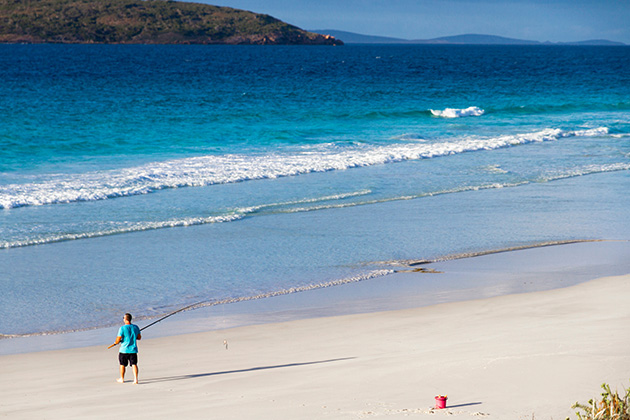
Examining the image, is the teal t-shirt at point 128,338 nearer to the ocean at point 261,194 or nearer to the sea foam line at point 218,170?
the ocean at point 261,194

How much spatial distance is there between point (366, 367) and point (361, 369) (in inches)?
3.4

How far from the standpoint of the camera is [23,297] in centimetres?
1090

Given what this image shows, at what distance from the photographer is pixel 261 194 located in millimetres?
18938

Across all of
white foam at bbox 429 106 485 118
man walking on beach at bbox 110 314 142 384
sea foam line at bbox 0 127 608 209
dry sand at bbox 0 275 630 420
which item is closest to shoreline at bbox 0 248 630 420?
dry sand at bbox 0 275 630 420

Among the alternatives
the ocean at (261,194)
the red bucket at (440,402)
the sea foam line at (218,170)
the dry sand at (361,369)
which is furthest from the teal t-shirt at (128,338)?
the sea foam line at (218,170)

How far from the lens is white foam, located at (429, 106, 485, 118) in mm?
40812

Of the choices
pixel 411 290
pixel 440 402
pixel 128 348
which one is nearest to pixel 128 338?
pixel 128 348

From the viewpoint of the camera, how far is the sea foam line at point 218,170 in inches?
718

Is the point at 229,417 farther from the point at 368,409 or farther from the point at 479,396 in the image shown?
the point at 479,396

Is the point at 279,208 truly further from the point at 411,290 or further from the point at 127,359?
the point at 127,359

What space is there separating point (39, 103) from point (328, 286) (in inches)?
1373

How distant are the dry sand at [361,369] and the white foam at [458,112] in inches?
1233

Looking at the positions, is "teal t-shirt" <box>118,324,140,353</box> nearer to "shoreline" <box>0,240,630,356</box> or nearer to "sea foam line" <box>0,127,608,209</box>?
"shoreline" <box>0,240,630,356</box>

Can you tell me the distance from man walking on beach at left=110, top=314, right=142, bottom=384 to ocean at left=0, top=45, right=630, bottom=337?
2.23m
